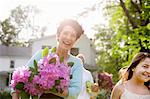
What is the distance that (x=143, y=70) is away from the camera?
467 centimetres

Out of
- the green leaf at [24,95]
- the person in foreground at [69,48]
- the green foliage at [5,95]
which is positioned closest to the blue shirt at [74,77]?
the person in foreground at [69,48]

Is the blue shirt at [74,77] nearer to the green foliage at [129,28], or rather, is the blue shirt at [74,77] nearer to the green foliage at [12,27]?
the green foliage at [129,28]

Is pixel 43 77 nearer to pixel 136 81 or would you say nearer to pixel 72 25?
pixel 72 25

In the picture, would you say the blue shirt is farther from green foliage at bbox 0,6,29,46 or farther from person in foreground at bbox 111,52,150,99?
green foliage at bbox 0,6,29,46

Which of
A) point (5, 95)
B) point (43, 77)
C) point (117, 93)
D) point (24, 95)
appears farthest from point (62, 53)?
point (5, 95)

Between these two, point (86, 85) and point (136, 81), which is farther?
point (86, 85)

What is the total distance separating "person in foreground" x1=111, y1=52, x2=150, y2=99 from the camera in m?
4.68

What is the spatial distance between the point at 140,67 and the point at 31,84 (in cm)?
136

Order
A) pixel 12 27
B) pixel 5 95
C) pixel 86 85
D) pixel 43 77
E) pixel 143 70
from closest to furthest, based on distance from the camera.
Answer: pixel 43 77
pixel 143 70
pixel 86 85
pixel 5 95
pixel 12 27

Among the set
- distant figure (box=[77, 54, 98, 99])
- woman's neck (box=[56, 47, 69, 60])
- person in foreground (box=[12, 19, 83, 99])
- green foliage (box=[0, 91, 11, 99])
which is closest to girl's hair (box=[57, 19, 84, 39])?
person in foreground (box=[12, 19, 83, 99])

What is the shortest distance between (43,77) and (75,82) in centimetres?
33

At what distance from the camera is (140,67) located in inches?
185

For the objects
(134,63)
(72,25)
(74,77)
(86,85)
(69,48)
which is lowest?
(86,85)

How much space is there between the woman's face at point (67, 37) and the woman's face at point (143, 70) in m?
0.93
